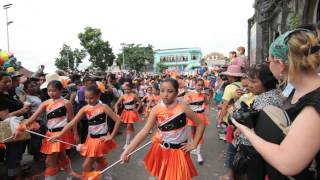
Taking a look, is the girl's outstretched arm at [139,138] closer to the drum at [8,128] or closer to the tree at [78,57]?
the drum at [8,128]

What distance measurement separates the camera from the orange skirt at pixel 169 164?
4188mm

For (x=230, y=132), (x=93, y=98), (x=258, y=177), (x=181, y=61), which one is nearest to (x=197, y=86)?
(x=230, y=132)

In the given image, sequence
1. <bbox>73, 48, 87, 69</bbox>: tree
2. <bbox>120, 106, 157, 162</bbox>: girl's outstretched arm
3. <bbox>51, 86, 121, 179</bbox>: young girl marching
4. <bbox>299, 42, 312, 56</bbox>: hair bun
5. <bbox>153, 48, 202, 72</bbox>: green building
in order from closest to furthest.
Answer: <bbox>299, 42, 312, 56</bbox>: hair bun → <bbox>120, 106, 157, 162</bbox>: girl's outstretched arm → <bbox>51, 86, 121, 179</bbox>: young girl marching → <bbox>73, 48, 87, 69</bbox>: tree → <bbox>153, 48, 202, 72</bbox>: green building

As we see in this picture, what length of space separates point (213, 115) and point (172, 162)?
36.8 feet

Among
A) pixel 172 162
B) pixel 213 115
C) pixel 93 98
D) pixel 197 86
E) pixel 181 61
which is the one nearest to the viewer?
pixel 172 162

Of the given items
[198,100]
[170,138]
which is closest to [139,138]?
[170,138]

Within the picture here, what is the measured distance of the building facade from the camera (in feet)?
39.8

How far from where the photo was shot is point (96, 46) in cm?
5366

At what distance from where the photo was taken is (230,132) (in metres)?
5.64

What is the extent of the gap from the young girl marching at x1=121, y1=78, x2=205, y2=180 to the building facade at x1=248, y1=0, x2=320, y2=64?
7914 mm

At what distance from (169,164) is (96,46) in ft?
168

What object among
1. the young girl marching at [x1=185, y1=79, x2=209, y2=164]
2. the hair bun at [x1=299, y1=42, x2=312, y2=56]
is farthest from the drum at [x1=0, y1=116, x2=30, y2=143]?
the hair bun at [x1=299, y1=42, x2=312, y2=56]

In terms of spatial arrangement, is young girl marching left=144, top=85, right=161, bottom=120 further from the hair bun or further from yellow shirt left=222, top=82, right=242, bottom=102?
the hair bun

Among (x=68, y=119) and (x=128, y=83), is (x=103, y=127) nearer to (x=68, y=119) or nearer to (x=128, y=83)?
(x=68, y=119)
